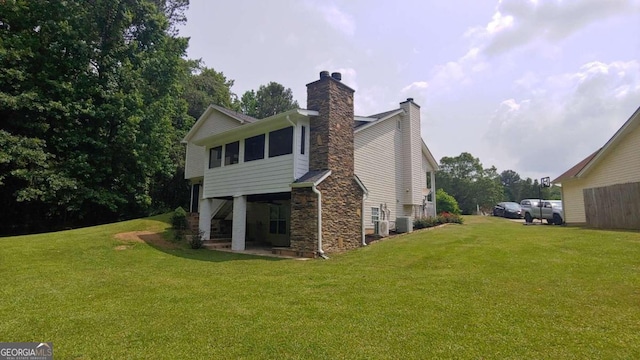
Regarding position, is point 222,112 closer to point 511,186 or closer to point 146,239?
point 146,239

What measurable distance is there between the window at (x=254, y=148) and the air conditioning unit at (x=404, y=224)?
720cm

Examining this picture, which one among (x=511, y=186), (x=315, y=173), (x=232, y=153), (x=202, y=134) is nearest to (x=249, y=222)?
(x=232, y=153)

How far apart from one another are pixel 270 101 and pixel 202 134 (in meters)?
18.6

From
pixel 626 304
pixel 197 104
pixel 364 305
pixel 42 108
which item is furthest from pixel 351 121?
pixel 197 104

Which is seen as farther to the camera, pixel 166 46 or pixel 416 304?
pixel 166 46

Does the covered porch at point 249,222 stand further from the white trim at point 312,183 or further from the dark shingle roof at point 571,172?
the dark shingle roof at point 571,172

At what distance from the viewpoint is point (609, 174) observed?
1698 centimetres

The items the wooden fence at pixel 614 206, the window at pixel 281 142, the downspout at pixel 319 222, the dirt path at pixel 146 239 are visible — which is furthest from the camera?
the wooden fence at pixel 614 206

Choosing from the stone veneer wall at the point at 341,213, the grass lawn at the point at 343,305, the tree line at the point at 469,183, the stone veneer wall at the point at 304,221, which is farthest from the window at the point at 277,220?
the tree line at the point at 469,183

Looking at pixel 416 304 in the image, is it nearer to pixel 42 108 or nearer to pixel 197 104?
pixel 42 108

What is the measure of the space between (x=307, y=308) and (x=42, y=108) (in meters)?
18.4

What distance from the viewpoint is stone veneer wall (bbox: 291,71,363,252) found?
11637 mm

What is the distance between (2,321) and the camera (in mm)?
5039

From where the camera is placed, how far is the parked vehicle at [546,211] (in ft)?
69.0
